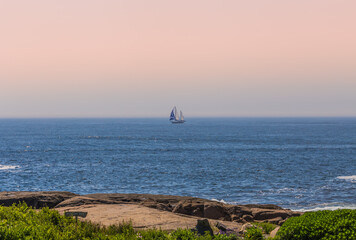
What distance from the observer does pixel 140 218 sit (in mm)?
15906

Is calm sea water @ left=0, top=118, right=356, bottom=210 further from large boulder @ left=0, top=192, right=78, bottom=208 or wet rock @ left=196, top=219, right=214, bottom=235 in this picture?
wet rock @ left=196, top=219, right=214, bottom=235

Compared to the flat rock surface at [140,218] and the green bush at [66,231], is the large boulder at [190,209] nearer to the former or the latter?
the flat rock surface at [140,218]

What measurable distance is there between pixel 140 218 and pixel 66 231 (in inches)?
133

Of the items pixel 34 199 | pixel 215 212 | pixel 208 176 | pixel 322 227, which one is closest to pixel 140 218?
pixel 215 212

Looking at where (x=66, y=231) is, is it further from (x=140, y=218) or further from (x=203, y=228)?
(x=203, y=228)

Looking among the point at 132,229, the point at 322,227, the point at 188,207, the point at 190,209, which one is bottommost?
the point at 190,209

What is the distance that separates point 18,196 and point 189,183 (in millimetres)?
28065

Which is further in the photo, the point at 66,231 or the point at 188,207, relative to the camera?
the point at 188,207

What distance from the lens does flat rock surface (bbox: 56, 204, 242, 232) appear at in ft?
49.0

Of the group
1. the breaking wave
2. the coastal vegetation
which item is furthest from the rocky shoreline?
the breaking wave

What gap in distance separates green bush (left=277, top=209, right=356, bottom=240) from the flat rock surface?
13.3ft

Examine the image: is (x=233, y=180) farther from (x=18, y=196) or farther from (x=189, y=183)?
(x=18, y=196)

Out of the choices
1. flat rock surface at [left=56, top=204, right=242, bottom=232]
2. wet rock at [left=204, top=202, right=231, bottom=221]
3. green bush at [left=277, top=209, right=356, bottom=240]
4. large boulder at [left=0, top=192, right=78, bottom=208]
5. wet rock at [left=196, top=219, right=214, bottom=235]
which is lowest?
wet rock at [left=204, top=202, right=231, bottom=221]

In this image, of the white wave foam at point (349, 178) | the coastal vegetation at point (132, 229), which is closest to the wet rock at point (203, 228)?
the coastal vegetation at point (132, 229)
